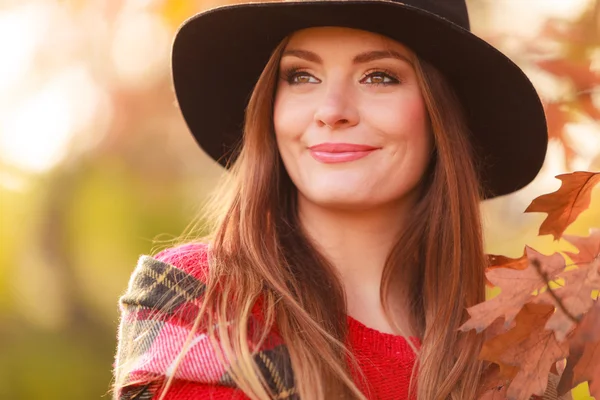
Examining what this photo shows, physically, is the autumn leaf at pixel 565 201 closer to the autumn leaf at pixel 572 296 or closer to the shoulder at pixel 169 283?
the autumn leaf at pixel 572 296

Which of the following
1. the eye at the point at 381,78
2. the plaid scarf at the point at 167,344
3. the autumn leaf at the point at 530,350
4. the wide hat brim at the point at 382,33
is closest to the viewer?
the autumn leaf at the point at 530,350

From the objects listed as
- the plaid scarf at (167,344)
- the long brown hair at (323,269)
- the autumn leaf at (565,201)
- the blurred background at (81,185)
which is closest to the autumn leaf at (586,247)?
the autumn leaf at (565,201)

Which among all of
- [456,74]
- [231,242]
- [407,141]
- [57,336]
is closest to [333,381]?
[231,242]

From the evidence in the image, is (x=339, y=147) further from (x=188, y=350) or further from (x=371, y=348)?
(x=188, y=350)

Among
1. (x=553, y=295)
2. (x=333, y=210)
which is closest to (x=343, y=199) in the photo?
(x=333, y=210)

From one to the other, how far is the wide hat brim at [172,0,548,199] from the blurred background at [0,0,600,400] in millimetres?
1457

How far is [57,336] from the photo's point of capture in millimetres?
5293

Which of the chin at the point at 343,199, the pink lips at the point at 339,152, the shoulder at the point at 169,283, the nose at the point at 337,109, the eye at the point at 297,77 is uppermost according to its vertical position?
the eye at the point at 297,77

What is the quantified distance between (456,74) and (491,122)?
0.28m

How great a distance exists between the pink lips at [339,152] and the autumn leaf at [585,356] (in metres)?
0.97

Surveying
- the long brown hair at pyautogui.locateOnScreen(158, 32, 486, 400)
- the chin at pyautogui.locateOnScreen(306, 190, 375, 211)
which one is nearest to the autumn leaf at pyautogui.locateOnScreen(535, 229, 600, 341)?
the long brown hair at pyautogui.locateOnScreen(158, 32, 486, 400)

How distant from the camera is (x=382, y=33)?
9.22 ft

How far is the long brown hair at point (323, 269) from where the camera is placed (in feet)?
8.34

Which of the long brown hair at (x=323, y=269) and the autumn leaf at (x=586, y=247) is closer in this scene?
the autumn leaf at (x=586, y=247)
